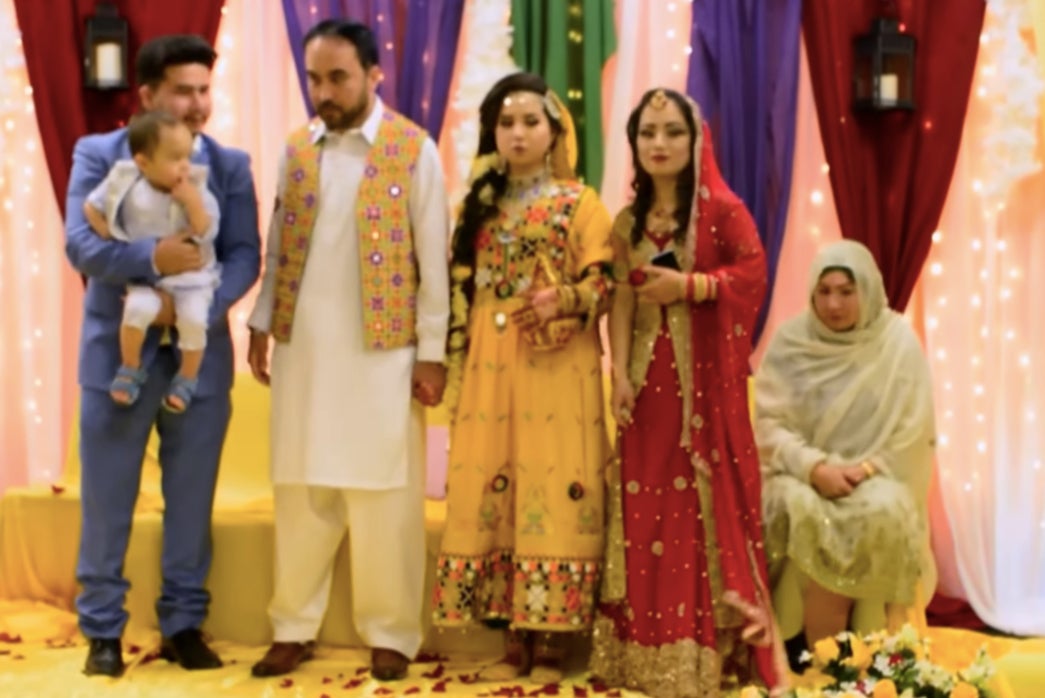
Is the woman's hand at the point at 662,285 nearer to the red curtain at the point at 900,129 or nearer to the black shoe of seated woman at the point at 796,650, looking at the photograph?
the black shoe of seated woman at the point at 796,650

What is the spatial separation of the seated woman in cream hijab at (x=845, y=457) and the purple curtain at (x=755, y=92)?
0.65 metres

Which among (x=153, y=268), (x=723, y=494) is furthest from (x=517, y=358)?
(x=153, y=268)

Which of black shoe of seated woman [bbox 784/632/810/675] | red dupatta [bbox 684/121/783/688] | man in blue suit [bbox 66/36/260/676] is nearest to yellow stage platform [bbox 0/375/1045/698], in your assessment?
man in blue suit [bbox 66/36/260/676]

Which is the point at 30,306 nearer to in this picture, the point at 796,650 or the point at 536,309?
the point at 536,309

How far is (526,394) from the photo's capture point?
11.9 ft

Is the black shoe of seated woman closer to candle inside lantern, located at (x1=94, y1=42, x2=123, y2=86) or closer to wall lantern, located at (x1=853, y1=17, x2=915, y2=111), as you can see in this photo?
wall lantern, located at (x1=853, y1=17, x2=915, y2=111)

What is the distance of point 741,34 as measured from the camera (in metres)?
4.68

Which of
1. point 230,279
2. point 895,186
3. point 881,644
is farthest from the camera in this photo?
point 895,186

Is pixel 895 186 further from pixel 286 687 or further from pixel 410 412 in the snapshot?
pixel 286 687

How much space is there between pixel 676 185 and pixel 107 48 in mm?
2181

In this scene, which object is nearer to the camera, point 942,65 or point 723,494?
point 723,494

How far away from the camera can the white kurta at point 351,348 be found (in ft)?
11.9

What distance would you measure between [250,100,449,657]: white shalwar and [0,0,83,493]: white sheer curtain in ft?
5.16

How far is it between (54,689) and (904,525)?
233 centimetres
